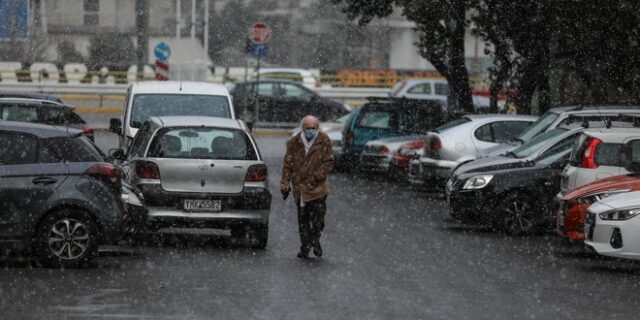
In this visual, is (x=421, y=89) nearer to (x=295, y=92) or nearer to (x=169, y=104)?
(x=295, y=92)

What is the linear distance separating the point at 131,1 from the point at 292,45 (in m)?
9.05

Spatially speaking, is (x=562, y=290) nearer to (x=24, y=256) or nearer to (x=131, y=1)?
(x=24, y=256)

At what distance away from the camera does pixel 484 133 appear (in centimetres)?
2473

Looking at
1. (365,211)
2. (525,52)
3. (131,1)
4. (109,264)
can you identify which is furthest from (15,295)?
(131,1)

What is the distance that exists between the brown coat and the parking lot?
0.74 m

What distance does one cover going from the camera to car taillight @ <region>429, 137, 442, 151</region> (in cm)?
2445

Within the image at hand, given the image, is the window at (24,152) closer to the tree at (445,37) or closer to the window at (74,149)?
the window at (74,149)

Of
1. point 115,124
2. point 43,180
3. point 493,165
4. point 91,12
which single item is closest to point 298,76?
point 91,12

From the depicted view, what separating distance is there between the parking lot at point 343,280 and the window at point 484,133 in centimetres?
476

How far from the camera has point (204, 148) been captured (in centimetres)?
1669

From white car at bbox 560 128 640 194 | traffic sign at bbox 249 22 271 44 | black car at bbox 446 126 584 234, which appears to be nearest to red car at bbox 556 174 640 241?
white car at bbox 560 128 640 194

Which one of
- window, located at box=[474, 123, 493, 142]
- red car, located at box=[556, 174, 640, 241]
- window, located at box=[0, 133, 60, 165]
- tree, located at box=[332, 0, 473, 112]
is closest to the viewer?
window, located at box=[0, 133, 60, 165]

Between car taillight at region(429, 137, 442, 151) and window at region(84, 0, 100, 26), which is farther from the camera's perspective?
window at region(84, 0, 100, 26)

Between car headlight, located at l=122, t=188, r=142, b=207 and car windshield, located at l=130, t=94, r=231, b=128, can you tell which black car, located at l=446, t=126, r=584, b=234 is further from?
car headlight, located at l=122, t=188, r=142, b=207
